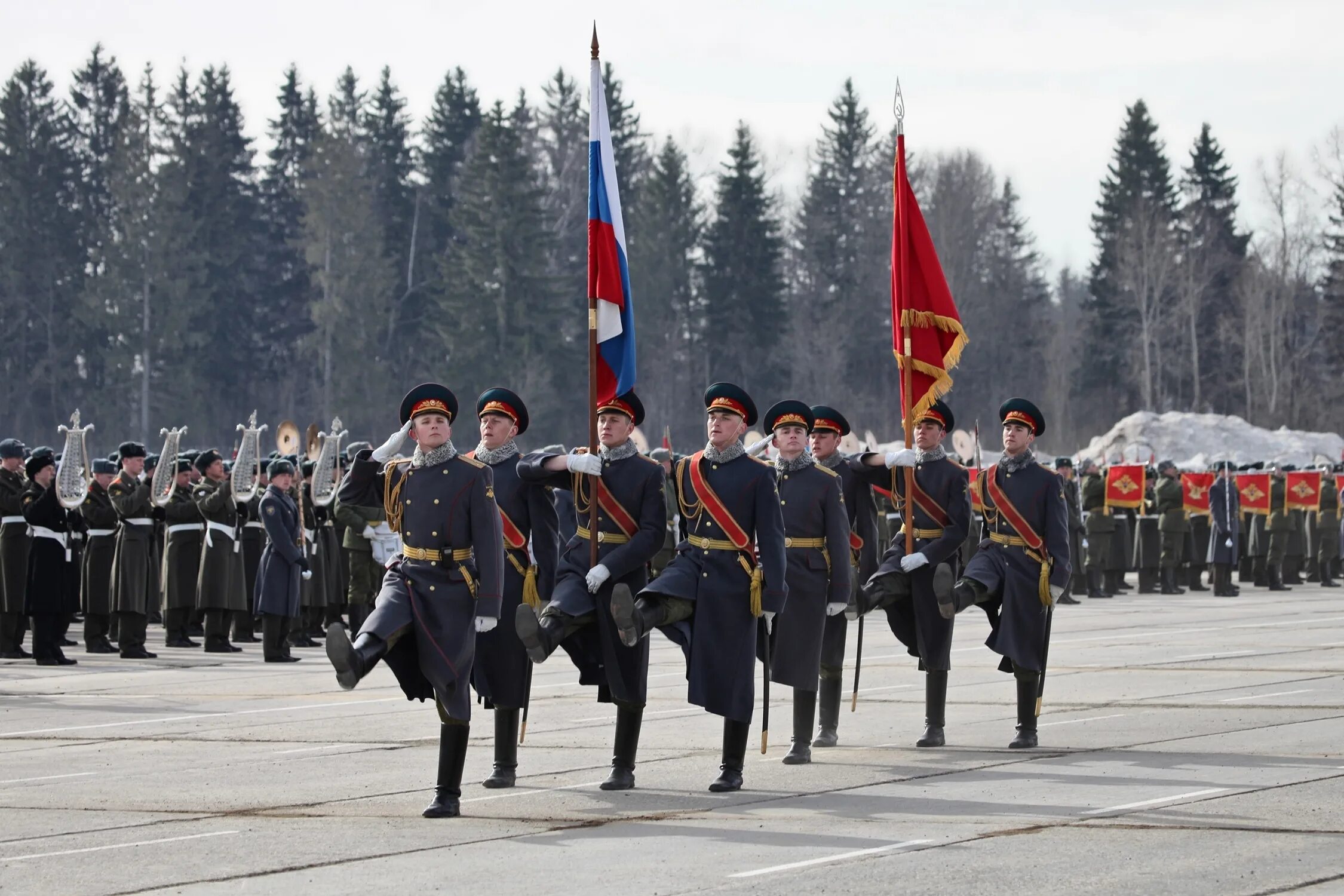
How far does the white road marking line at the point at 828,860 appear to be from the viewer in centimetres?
764

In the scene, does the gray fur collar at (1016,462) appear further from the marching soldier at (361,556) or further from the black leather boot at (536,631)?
the marching soldier at (361,556)

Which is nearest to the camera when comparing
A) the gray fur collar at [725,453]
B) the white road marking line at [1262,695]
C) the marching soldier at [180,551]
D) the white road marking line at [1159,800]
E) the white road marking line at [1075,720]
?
the white road marking line at [1159,800]

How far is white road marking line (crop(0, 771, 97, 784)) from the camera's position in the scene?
1064cm

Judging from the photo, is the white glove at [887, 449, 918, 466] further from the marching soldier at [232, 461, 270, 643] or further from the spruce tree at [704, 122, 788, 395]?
the spruce tree at [704, 122, 788, 395]

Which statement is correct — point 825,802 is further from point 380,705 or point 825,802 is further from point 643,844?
point 380,705

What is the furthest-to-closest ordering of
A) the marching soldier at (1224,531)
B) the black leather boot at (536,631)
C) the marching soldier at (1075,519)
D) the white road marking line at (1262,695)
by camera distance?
the marching soldier at (1224,531) < the marching soldier at (1075,519) < the white road marking line at (1262,695) < the black leather boot at (536,631)

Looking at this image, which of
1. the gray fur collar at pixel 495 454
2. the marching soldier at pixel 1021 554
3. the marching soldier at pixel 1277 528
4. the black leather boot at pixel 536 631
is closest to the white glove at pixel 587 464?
the gray fur collar at pixel 495 454

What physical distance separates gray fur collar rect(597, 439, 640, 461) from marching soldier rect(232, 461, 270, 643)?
11122 mm

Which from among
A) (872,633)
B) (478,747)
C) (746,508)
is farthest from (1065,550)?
(872,633)

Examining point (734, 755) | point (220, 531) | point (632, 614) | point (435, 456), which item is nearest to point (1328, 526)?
point (220, 531)

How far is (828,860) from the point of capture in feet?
25.9

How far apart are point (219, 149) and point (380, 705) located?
209 ft

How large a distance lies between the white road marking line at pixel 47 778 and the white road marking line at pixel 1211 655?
33.2ft

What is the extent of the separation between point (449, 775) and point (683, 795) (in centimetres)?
130
